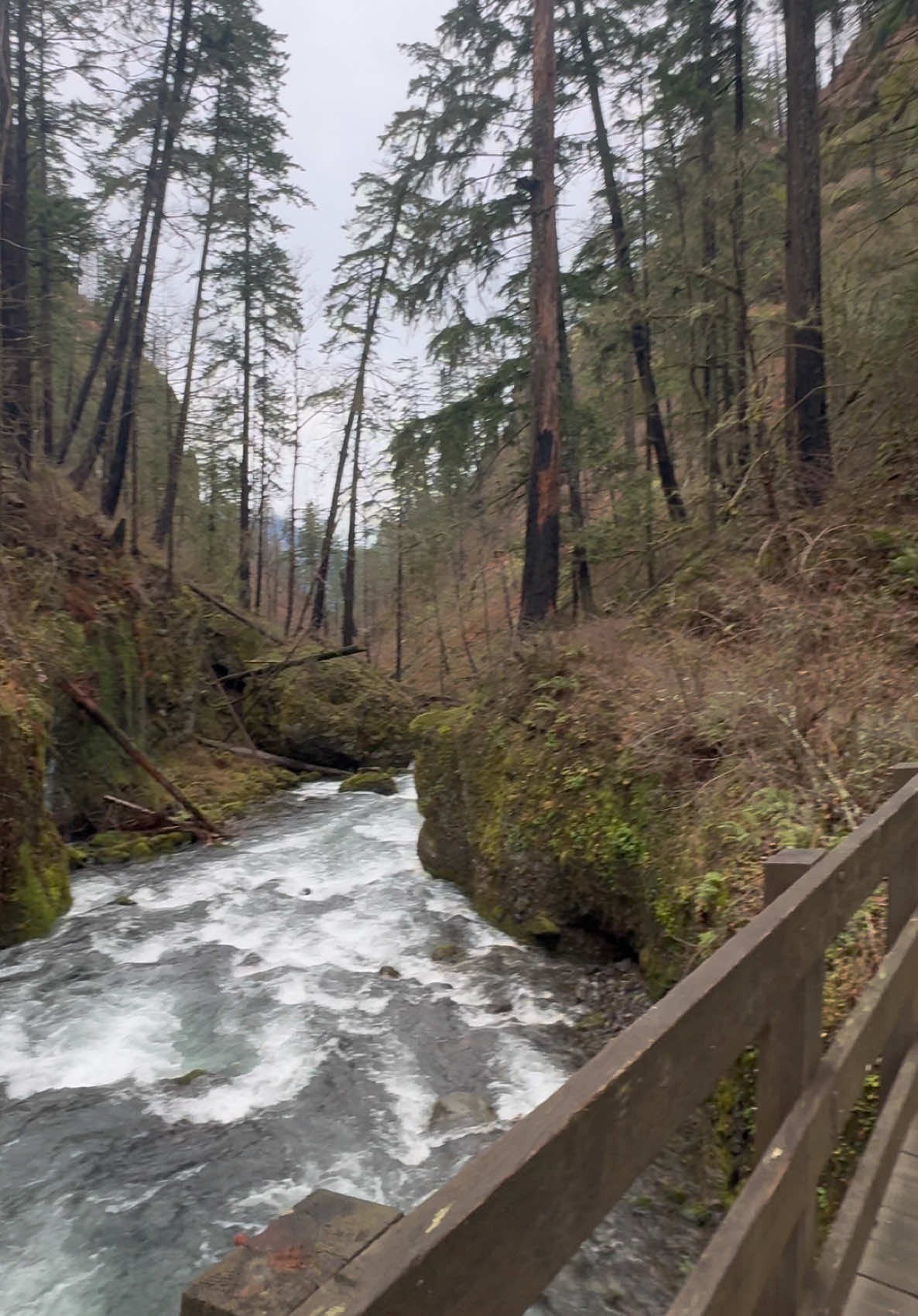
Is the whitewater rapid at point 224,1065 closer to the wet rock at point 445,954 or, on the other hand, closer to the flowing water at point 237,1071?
the flowing water at point 237,1071

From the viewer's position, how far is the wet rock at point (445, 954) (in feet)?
29.6

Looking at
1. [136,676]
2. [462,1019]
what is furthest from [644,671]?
[136,676]

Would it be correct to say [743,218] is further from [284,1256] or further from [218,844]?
[284,1256]

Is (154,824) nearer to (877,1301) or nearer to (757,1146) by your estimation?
(877,1301)

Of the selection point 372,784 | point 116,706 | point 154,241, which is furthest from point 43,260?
point 372,784

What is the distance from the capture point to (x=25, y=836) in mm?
9828

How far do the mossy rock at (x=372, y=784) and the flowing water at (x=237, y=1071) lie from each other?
647 cm

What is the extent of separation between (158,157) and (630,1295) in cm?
2282

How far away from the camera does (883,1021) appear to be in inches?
120

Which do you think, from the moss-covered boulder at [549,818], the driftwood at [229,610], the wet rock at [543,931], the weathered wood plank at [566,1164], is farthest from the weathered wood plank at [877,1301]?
the driftwood at [229,610]

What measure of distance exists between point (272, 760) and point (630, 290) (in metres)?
12.3

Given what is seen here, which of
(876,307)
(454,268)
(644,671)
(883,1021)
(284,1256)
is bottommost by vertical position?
(284,1256)

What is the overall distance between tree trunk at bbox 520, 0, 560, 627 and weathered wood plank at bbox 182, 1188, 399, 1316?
11.0 metres

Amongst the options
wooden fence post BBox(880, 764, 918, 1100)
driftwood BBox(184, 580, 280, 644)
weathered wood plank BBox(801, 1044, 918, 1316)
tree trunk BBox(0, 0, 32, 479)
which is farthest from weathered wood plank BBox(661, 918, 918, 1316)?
driftwood BBox(184, 580, 280, 644)
